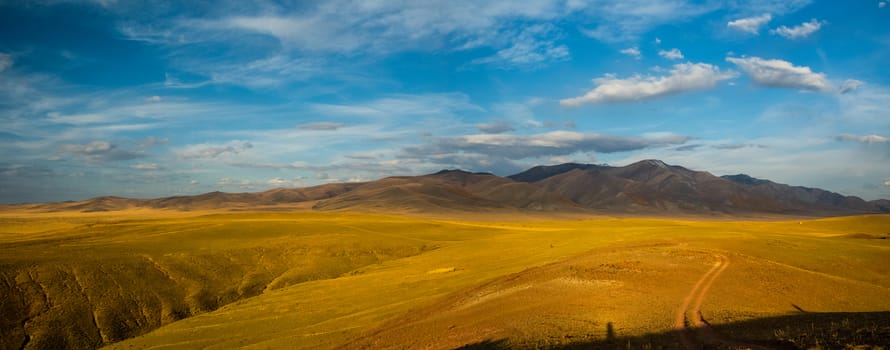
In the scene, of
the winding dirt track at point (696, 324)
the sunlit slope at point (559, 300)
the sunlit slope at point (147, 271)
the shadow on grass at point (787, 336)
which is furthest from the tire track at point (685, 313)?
the sunlit slope at point (147, 271)

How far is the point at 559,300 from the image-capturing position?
23.3 meters

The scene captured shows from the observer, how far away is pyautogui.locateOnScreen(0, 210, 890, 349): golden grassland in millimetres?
18753

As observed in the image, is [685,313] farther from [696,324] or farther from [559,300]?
[559,300]

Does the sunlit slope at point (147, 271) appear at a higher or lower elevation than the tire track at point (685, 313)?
lower

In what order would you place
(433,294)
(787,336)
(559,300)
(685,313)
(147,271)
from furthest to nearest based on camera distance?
(147,271) < (433,294) < (559,300) < (685,313) < (787,336)

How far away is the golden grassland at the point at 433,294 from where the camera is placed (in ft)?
61.5

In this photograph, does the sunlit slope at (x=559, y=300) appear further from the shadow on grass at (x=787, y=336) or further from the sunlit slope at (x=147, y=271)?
the sunlit slope at (x=147, y=271)

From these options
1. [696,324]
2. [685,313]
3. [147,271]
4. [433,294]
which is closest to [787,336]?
[696,324]

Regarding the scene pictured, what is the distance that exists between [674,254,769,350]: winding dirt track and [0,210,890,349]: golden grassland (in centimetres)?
14

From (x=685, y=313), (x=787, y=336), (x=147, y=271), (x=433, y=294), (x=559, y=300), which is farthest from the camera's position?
(x=147, y=271)

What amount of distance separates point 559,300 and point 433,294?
13071mm

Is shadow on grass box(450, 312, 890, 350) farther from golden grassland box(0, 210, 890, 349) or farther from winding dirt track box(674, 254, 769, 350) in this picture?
winding dirt track box(674, 254, 769, 350)

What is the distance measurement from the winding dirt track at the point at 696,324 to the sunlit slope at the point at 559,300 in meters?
0.16

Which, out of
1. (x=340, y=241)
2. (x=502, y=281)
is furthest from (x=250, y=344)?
(x=340, y=241)
